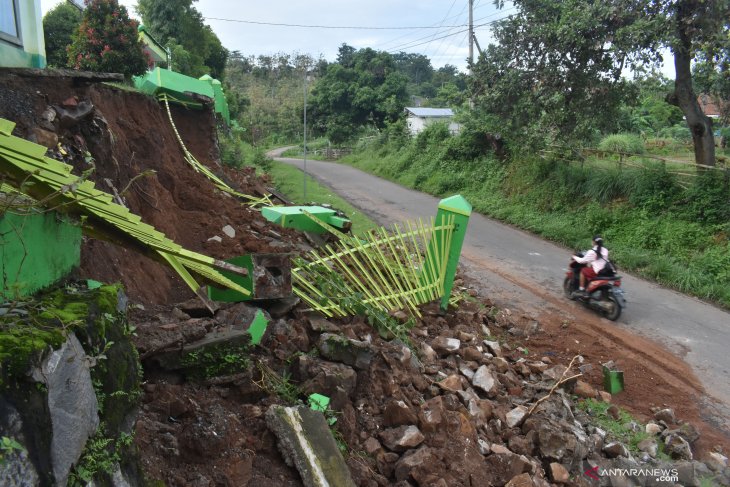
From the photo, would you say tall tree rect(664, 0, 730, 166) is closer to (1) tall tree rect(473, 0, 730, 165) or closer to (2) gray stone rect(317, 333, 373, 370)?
(1) tall tree rect(473, 0, 730, 165)

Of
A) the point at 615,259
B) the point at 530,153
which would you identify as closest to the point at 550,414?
the point at 615,259

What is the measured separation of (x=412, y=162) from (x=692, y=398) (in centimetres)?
1877

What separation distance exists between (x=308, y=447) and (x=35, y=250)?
73.7 inches

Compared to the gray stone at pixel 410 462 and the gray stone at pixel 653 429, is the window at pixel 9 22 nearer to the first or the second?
the gray stone at pixel 410 462

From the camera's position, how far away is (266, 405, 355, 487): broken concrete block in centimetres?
317

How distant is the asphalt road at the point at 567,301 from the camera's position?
748 centimetres

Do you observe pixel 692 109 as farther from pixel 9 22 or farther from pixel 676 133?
pixel 676 133

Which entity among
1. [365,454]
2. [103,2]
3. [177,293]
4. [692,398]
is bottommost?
[692,398]

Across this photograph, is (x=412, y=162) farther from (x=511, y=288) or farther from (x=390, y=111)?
(x=511, y=288)

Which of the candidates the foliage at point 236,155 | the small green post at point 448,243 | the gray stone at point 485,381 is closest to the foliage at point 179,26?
the foliage at point 236,155

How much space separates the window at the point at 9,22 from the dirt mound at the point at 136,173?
0.78 m

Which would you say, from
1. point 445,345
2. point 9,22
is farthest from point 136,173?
point 445,345

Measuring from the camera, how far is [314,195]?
1709cm

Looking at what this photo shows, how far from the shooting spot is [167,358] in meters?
3.42
